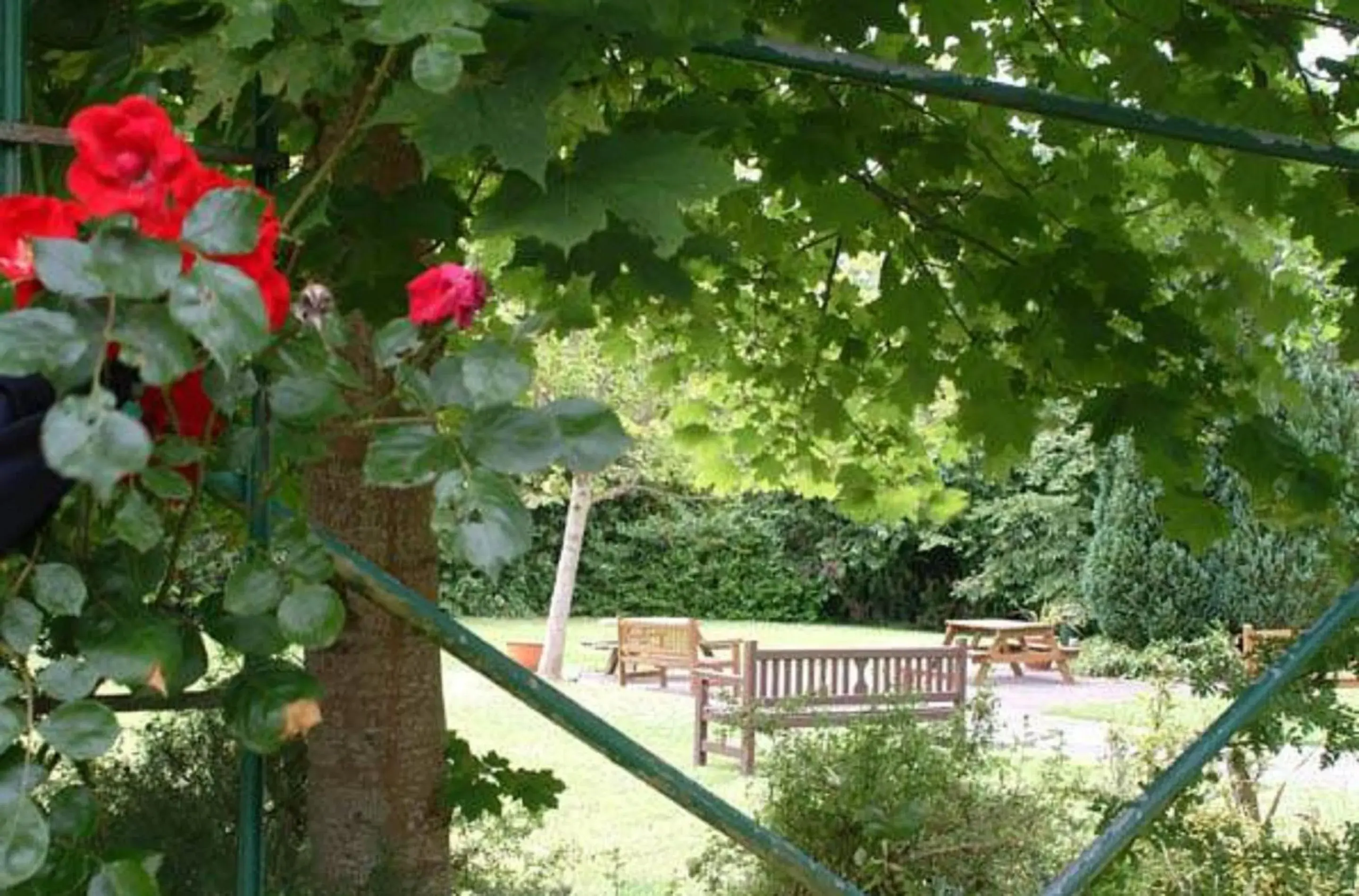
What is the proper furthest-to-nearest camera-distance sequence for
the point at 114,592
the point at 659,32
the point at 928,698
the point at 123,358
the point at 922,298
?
the point at 928,698 < the point at 922,298 < the point at 659,32 < the point at 114,592 < the point at 123,358

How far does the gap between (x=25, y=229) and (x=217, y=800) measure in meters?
2.52

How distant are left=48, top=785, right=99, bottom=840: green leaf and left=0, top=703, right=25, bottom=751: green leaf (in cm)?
5

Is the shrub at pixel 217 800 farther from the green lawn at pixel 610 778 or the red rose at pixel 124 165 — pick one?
the red rose at pixel 124 165

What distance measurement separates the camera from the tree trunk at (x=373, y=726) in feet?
9.45

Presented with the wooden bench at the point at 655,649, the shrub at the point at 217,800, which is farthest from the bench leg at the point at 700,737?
the shrub at the point at 217,800

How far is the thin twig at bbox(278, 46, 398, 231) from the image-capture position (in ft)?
2.95

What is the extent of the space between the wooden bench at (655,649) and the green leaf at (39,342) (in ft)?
40.5

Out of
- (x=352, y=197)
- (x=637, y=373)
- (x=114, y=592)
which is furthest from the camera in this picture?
(x=637, y=373)

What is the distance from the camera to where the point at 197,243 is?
65 cm

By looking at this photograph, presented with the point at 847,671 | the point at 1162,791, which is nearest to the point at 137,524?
the point at 1162,791

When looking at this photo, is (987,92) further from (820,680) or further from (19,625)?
(820,680)

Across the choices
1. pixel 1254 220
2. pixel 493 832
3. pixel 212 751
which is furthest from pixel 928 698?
pixel 212 751

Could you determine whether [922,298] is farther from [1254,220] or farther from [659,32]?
[659,32]

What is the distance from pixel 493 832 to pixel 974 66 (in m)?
2.11
